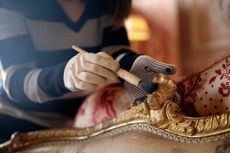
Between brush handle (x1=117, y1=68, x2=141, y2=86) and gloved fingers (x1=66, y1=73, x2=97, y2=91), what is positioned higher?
brush handle (x1=117, y1=68, x2=141, y2=86)

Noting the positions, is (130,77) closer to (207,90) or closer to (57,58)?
(207,90)

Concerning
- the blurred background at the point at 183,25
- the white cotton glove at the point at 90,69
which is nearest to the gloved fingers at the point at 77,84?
the white cotton glove at the point at 90,69

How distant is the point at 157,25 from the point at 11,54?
1.16 meters

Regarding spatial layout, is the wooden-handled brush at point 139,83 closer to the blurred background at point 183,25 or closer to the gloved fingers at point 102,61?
the gloved fingers at point 102,61

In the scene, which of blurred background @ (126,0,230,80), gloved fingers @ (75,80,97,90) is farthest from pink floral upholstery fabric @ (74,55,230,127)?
blurred background @ (126,0,230,80)

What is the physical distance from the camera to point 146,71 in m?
0.47

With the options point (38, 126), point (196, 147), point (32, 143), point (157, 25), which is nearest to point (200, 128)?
point (196, 147)

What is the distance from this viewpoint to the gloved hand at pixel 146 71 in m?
0.46

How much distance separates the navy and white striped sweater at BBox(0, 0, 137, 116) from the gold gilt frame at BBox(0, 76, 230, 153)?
0.10 metres

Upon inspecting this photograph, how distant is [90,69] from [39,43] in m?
0.23

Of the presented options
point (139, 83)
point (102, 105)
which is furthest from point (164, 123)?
point (102, 105)

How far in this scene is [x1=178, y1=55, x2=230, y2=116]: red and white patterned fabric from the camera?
436 mm

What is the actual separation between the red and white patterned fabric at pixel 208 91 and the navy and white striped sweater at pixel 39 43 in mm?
98

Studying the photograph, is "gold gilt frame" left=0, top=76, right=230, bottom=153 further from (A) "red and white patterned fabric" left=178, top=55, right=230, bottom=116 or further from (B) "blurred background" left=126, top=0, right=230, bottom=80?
(B) "blurred background" left=126, top=0, right=230, bottom=80
